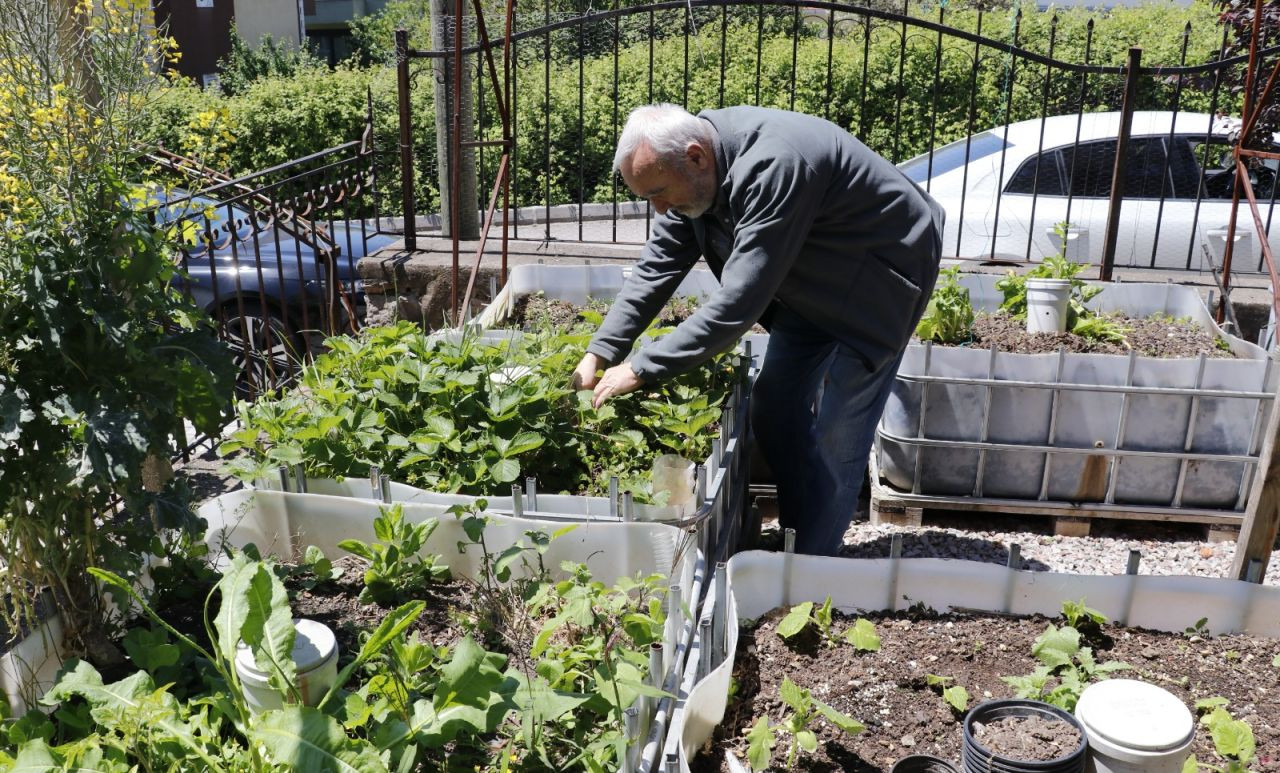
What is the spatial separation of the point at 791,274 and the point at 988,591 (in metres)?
1.18

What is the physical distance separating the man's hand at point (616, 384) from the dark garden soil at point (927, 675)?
2.68ft

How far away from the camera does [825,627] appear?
230 centimetres

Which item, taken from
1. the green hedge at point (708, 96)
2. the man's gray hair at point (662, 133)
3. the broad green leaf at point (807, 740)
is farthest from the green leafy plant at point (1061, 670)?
the green hedge at point (708, 96)

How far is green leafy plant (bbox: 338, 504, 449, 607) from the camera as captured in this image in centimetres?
246

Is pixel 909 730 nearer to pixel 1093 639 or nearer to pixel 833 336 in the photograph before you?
pixel 1093 639

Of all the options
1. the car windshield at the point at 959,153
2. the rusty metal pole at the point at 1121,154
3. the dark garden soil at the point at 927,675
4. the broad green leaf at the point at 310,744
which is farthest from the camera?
the car windshield at the point at 959,153

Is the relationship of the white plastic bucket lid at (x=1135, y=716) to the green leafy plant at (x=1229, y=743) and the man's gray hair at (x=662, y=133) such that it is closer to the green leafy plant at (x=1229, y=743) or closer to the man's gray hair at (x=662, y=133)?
the green leafy plant at (x=1229, y=743)

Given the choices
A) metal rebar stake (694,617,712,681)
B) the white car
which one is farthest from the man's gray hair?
the white car

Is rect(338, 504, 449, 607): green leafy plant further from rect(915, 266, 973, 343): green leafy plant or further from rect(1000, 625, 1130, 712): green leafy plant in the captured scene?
rect(915, 266, 973, 343): green leafy plant

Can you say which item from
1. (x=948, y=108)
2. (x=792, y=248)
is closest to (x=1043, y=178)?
(x=792, y=248)

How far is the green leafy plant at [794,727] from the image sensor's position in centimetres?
185

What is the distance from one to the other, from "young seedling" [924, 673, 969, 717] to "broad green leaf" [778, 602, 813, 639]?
0.87 feet

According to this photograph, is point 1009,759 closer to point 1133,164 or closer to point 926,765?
point 926,765

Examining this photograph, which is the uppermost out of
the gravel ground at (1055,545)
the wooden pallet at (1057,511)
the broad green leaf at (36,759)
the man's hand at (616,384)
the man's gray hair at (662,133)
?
the man's gray hair at (662,133)
